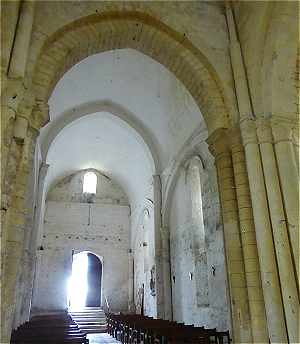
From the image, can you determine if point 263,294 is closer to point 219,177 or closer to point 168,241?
point 219,177

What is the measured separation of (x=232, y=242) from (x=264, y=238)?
649mm

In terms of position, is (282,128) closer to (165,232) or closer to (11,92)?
(11,92)

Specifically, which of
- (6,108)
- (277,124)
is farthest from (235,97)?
(6,108)

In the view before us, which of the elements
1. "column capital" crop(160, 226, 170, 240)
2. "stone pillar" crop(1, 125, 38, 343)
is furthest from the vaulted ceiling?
"stone pillar" crop(1, 125, 38, 343)

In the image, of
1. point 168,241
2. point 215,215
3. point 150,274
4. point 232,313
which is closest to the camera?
point 232,313

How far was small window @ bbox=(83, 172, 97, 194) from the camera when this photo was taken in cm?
1991

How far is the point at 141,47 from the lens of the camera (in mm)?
7617

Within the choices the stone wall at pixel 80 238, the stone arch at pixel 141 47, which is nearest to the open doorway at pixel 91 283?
the stone wall at pixel 80 238

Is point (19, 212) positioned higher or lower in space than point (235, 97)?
lower

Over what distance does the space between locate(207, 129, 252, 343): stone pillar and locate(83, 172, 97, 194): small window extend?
14103 millimetres

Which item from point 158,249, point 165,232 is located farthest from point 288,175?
point 158,249

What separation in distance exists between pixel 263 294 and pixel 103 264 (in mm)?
14549

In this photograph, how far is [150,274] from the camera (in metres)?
14.8

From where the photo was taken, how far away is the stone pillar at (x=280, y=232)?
192 inches
